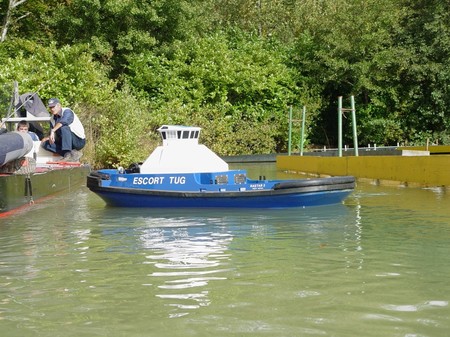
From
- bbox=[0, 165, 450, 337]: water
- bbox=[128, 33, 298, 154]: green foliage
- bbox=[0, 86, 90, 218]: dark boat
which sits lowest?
bbox=[0, 165, 450, 337]: water

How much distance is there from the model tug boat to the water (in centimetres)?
65

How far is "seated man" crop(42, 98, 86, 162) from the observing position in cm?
1752

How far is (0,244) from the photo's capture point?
28.6ft

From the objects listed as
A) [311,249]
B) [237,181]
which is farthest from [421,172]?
[311,249]

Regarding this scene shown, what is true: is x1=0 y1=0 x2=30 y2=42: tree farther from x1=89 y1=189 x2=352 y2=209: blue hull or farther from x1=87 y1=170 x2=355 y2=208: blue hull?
x1=89 y1=189 x2=352 y2=209: blue hull

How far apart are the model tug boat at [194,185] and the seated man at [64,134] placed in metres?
4.31

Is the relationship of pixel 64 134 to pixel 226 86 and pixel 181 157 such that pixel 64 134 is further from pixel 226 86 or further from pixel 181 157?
pixel 226 86

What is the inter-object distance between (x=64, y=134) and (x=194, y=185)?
6.57 meters

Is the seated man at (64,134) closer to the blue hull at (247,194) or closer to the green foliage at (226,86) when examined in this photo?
the blue hull at (247,194)

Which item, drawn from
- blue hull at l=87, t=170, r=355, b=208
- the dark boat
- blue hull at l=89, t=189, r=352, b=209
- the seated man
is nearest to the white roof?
blue hull at l=87, t=170, r=355, b=208

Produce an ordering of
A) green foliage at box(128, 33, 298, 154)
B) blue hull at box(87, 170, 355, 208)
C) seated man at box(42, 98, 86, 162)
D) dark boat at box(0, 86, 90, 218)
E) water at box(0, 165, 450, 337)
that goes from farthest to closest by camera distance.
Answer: green foliage at box(128, 33, 298, 154)
seated man at box(42, 98, 86, 162)
dark boat at box(0, 86, 90, 218)
blue hull at box(87, 170, 355, 208)
water at box(0, 165, 450, 337)

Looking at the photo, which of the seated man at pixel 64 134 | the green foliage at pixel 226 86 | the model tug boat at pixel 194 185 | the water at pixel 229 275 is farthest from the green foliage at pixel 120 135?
Answer: the water at pixel 229 275

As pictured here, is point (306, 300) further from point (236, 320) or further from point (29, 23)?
point (29, 23)

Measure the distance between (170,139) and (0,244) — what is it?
17.5 ft
